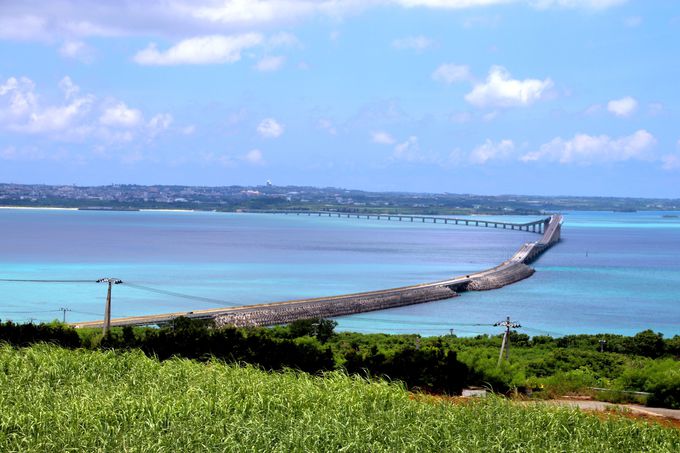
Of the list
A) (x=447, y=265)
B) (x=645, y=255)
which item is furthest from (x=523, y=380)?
(x=645, y=255)

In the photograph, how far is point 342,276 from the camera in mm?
63594

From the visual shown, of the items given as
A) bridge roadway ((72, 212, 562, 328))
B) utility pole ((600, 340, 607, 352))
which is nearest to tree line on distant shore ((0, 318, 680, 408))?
utility pole ((600, 340, 607, 352))

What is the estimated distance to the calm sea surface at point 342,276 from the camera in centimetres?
4403

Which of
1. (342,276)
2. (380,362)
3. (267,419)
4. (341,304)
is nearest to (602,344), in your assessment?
(341,304)

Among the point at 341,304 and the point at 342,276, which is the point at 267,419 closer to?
the point at 341,304

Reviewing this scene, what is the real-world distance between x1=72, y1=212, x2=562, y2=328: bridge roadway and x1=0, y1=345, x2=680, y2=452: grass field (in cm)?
2274

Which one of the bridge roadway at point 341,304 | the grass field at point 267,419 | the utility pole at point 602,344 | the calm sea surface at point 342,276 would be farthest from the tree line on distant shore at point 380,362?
the calm sea surface at point 342,276

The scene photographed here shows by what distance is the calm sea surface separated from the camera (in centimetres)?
4403

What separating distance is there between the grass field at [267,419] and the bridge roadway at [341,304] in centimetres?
2274

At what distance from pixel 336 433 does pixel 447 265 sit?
2603 inches

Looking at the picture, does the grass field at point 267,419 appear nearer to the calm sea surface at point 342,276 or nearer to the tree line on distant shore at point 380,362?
the tree line on distant shore at point 380,362

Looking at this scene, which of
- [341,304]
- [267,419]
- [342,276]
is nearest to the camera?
[267,419]

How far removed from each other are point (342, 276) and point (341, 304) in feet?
58.6

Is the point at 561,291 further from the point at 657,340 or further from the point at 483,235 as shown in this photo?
the point at 483,235
